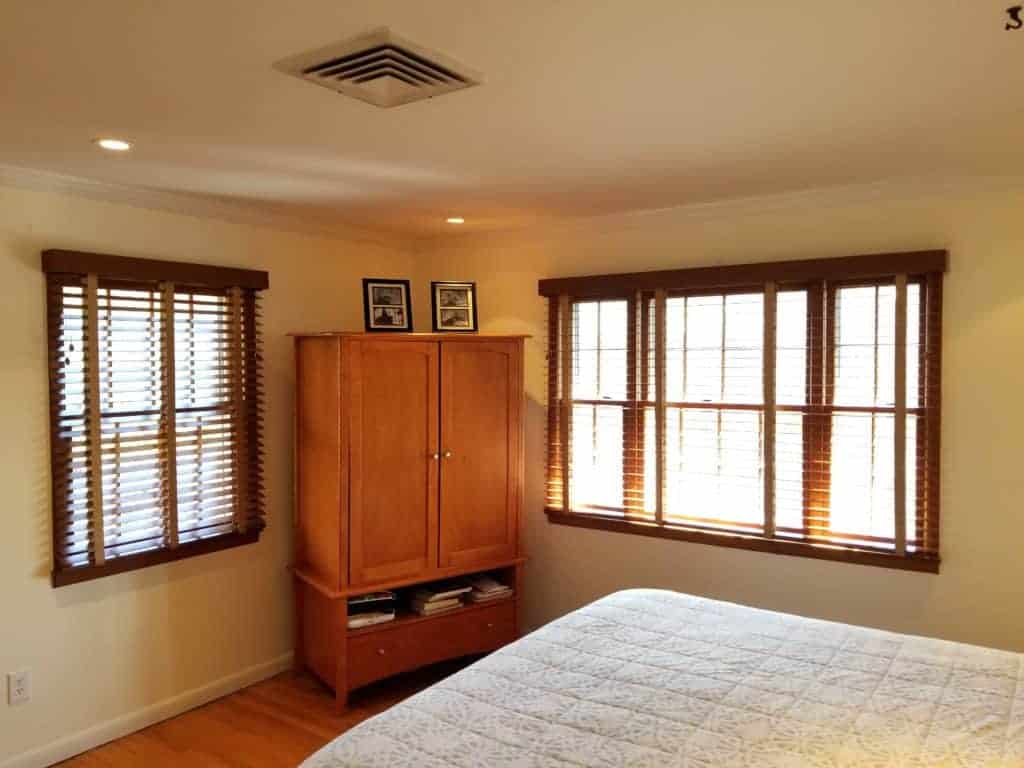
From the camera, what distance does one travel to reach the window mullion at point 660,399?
388 centimetres

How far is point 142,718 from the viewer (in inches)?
137

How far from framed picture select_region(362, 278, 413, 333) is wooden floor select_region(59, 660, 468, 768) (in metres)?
1.74

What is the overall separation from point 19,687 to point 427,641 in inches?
65.4

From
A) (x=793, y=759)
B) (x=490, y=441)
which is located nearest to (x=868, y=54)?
(x=793, y=759)

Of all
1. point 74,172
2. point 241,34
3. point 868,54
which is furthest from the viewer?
point 74,172

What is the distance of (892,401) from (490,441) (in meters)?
1.83

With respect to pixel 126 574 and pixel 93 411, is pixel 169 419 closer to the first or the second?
pixel 93 411

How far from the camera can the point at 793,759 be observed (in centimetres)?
178

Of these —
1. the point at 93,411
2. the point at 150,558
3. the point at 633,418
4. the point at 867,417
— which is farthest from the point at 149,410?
the point at 867,417

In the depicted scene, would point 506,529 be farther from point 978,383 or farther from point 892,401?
point 978,383

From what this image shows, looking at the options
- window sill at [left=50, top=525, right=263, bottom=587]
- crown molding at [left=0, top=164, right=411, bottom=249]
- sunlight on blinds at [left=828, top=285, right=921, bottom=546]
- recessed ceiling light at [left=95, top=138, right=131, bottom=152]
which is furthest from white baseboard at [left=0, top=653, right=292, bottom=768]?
sunlight on blinds at [left=828, top=285, right=921, bottom=546]

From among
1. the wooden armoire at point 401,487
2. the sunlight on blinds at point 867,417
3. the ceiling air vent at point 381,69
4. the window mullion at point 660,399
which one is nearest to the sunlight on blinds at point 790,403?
the sunlight on blinds at point 867,417

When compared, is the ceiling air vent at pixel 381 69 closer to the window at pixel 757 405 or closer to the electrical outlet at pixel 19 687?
the window at pixel 757 405

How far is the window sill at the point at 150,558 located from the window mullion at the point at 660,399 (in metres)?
1.94
